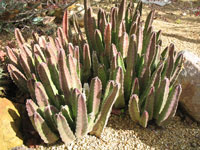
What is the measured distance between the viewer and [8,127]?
1.99 meters

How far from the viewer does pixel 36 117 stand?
Answer: 1786mm

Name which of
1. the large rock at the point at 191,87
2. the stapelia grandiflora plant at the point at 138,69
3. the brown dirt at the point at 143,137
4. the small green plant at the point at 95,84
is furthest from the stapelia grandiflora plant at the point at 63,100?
the large rock at the point at 191,87

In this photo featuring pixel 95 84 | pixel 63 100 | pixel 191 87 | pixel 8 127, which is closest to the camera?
pixel 95 84

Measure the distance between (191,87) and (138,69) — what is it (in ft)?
1.90

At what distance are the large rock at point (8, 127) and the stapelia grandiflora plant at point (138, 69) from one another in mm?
919

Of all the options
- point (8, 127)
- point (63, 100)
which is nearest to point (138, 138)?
point (63, 100)

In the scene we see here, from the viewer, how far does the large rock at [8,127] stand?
1.96 meters

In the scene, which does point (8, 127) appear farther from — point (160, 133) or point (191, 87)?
point (191, 87)

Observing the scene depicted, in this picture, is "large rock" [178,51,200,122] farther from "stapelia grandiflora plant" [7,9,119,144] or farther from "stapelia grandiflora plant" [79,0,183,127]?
"stapelia grandiflora plant" [7,9,119,144]

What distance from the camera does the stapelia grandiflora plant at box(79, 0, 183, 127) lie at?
1979 millimetres

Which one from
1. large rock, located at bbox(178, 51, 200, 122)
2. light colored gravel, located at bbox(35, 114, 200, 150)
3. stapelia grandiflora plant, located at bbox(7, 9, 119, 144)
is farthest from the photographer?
large rock, located at bbox(178, 51, 200, 122)

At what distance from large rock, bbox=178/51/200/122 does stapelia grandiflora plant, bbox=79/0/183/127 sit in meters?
0.17

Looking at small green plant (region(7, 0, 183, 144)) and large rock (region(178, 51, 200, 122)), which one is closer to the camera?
small green plant (region(7, 0, 183, 144))

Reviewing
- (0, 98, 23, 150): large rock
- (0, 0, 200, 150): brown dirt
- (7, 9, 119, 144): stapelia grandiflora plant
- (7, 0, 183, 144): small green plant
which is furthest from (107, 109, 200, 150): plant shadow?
(0, 98, 23, 150): large rock
